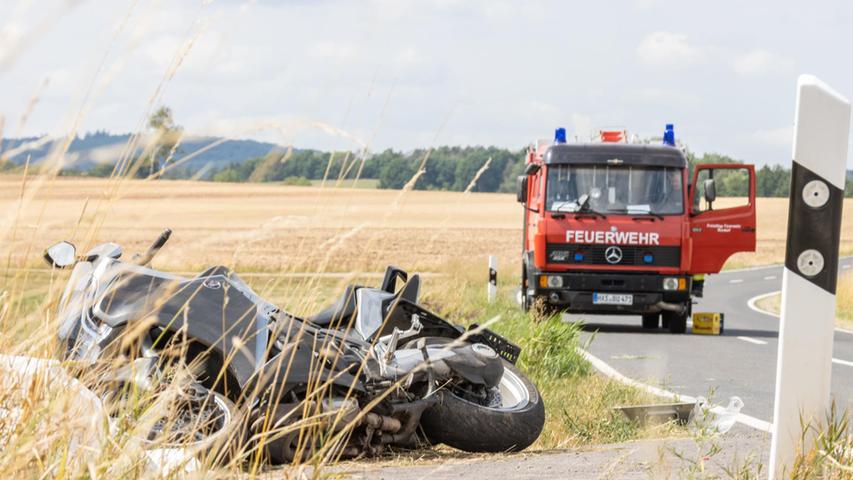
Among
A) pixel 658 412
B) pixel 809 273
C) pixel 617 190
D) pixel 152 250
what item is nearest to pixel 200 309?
pixel 152 250

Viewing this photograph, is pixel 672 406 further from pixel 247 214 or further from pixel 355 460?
pixel 247 214

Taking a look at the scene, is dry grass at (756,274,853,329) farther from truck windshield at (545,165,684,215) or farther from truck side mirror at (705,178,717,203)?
truck side mirror at (705,178,717,203)

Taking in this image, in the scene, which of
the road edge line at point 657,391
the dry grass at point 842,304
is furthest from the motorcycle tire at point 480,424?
the dry grass at point 842,304

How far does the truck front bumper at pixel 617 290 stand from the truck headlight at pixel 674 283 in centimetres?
2

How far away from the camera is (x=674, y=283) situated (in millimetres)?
17891

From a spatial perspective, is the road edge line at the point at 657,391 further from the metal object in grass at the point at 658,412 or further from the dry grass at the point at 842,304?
the dry grass at the point at 842,304

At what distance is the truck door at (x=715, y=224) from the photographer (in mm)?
16766

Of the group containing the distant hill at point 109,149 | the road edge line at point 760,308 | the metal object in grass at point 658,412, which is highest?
the distant hill at point 109,149

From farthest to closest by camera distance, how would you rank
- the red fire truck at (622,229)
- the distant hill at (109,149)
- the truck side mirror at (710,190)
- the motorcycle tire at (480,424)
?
1. the red fire truck at (622,229)
2. the truck side mirror at (710,190)
3. the motorcycle tire at (480,424)
4. the distant hill at (109,149)

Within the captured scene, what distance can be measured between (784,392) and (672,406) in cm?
337

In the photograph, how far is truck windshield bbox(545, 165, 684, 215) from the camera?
692 inches

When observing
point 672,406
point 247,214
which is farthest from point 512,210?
point 672,406

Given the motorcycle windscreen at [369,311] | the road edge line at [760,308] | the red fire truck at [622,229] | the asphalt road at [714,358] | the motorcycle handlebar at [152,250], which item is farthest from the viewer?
the road edge line at [760,308]

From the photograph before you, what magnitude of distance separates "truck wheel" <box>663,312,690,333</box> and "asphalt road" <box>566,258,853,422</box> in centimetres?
26
